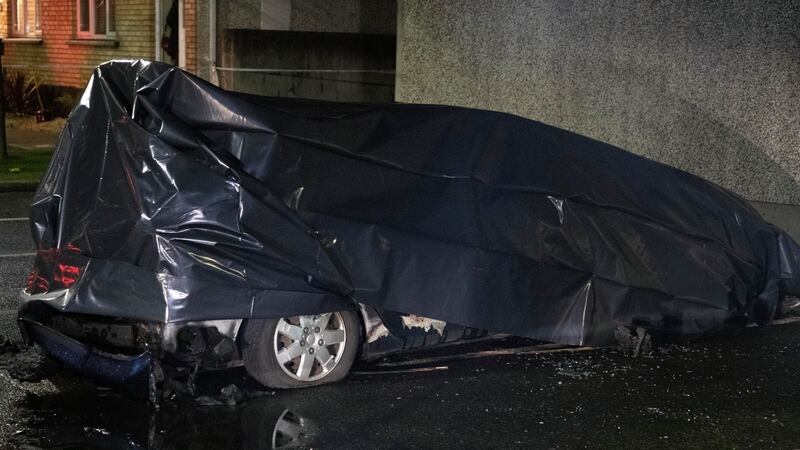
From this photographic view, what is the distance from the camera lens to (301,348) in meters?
5.65

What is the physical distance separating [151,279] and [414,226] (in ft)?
4.99

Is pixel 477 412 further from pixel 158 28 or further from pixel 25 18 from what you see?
pixel 25 18

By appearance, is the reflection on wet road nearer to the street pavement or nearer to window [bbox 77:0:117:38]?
the street pavement

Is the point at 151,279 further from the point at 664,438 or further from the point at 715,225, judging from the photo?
the point at 715,225

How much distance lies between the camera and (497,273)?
6.05 meters

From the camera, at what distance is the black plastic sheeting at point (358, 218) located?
17.3 ft

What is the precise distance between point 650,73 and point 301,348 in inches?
264

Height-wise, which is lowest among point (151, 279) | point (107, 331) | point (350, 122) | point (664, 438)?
point (664, 438)

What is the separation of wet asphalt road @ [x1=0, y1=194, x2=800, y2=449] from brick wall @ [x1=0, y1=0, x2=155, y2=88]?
12.8m

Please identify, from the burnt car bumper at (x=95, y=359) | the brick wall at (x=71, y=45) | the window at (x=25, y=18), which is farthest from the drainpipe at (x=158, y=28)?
the burnt car bumper at (x=95, y=359)

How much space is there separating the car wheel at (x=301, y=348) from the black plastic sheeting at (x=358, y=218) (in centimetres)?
19

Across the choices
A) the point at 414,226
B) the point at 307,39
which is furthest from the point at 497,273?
the point at 307,39

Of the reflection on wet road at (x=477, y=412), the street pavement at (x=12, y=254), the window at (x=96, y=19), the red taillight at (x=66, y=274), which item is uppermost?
the window at (x=96, y=19)

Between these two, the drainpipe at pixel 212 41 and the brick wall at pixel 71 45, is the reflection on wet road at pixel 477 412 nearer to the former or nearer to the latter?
the drainpipe at pixel 212 41
